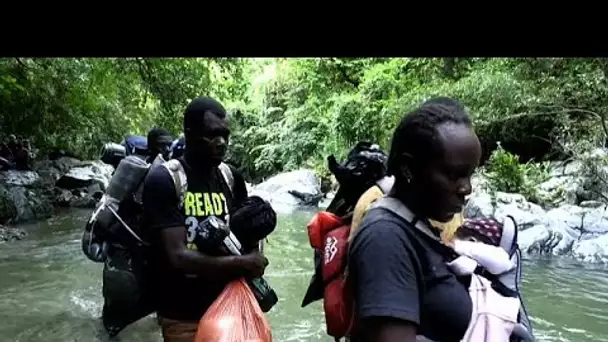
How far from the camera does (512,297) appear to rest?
1634 mm

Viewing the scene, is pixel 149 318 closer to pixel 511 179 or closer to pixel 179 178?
Answer: pixel 179 178

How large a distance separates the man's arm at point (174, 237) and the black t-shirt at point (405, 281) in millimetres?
1348

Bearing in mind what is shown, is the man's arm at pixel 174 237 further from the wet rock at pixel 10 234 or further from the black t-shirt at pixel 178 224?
the wet rock at pixel 10 234

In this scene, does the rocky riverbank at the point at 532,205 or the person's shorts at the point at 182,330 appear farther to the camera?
the rocky riverbank at the point at 532,205

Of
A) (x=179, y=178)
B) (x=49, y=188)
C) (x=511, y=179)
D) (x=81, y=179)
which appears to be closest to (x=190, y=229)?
(x=179, y=178)

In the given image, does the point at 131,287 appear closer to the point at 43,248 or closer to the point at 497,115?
the point at 43,248

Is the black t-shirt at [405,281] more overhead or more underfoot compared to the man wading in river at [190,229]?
more overhead

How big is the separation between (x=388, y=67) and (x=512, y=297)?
21.6 metres

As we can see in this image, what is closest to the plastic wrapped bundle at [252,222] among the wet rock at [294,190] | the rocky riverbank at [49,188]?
the rocky riverbank at [49,188]

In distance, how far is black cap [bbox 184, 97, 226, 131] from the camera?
3.04 m

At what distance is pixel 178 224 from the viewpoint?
2.89 m

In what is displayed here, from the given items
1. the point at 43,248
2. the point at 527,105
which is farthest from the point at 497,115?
the point at 43,248

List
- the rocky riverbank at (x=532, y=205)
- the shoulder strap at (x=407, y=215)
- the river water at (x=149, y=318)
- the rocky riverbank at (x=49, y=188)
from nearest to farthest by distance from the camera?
the shoulder strap at (x=407, y=215) → the river water at (x=149, y=318) → the rocky riverbank at (x=532, y=205) → the rocky riverbank at (x=49, y=188)

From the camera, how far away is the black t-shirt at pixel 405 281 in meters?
1.47
